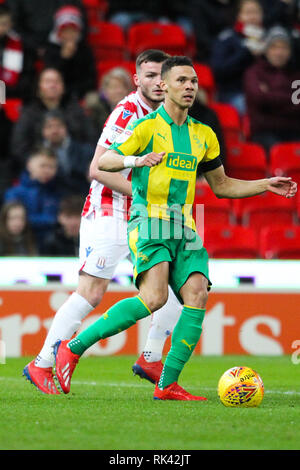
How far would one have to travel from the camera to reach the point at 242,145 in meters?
11.7

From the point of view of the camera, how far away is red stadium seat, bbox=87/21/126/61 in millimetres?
13039

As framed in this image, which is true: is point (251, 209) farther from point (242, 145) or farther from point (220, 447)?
point (220, 447)

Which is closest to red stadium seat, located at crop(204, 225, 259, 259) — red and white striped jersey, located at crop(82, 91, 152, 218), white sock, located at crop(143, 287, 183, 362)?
white sock, located at crop(143, 287, 183, 362)

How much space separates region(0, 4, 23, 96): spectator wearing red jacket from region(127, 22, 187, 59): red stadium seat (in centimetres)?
173

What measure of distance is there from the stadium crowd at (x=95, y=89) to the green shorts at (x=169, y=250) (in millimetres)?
3932

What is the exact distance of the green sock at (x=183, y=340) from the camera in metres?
5.58

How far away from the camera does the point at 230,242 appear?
9.99 meters

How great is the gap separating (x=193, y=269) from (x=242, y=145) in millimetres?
6355

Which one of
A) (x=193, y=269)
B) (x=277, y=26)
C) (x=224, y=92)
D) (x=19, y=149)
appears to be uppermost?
(x=277, y=26)

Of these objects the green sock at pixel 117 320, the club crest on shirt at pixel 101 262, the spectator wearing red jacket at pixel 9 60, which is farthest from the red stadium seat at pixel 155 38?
the green sock at pixel 117 320

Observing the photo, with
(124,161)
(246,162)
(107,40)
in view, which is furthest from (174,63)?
(107,40)

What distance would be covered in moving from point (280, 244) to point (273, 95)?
2.58 meters
